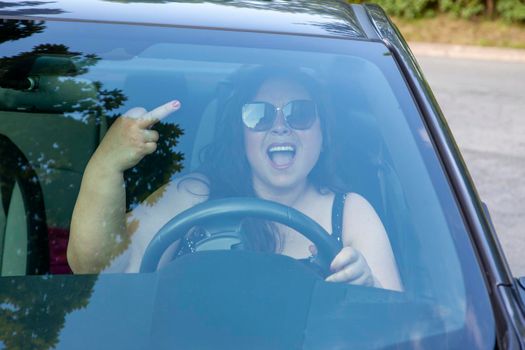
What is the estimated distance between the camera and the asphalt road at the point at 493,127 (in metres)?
5.80

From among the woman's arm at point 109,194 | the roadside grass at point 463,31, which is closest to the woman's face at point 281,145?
the woman's arm at point 109,194

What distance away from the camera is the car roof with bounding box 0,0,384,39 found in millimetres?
2314

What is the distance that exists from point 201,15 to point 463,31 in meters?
11.2

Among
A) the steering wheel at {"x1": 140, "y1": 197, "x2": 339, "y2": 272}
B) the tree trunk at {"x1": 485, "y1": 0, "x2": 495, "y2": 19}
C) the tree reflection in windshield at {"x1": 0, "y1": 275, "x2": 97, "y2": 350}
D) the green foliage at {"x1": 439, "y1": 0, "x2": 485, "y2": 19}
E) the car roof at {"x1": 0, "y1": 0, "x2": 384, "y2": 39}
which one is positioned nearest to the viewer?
the tree reflection in windshield at {"x1": 0, "y1": 275, "x2": 97, "y2": 350}

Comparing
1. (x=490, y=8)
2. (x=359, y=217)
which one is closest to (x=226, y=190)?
(x=359, y=217)

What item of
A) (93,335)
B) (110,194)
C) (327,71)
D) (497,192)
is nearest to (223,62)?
(327,71)

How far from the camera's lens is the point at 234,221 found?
206cm

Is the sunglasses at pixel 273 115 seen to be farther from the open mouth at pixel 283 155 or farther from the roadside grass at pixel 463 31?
the roadside grass at pixel 463 31

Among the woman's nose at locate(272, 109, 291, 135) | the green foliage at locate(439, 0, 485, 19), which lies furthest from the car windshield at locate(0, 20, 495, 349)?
the green foliage at locate(439, 0, 485, 19)

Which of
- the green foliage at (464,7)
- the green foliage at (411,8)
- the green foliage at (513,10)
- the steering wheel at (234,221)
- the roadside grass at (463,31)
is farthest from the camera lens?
the green foliage at (411,8)

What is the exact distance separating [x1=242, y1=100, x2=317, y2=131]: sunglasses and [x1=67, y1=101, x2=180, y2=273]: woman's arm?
188mm

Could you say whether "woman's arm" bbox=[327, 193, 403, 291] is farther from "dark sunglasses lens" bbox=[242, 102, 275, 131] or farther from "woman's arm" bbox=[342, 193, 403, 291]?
"dark sunglasses lens" bbox=[242, 102, 275, 131]

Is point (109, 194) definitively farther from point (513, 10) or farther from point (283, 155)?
point (513, 10)

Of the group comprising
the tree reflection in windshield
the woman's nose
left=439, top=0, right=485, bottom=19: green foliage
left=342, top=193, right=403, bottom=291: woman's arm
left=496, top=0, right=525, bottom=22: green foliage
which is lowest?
left=439, top=0, right=485, bottom=19: green foliage
